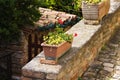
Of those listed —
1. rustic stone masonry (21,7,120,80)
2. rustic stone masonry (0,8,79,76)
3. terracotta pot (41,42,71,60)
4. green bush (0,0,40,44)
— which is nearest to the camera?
rustic stone masonry (21,7,120,80)

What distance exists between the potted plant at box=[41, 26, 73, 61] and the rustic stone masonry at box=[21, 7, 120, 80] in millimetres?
127

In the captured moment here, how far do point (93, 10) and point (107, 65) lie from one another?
1.19 metres

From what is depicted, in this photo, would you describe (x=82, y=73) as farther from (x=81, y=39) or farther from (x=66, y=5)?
(x=66, y=5)

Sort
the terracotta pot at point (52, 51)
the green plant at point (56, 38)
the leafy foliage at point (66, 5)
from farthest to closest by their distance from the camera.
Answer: the leafy foliage at point (66, 5), the green plant at point (56, 38), the terracotta pot at point (52, 51)

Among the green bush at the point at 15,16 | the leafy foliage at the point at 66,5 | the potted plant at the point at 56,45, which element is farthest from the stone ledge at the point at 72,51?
the leafy foliage at the point at 66,5

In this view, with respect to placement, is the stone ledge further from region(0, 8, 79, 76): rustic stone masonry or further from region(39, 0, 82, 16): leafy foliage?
region(39, 0, 82, 16): leafy foliage

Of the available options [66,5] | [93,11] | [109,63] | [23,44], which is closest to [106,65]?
[109,63]

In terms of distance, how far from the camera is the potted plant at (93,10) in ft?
22.4

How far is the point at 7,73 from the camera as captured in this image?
8.72 m

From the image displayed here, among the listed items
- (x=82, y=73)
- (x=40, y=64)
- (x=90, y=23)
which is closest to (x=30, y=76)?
(x=40, y=64)

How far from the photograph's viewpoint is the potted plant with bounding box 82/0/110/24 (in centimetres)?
684

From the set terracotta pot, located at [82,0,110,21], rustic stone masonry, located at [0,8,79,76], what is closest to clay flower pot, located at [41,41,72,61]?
terracotta pot, located at [82,0,110,21]

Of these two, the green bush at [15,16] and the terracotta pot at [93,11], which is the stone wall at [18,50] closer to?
the green bush at [15,16]

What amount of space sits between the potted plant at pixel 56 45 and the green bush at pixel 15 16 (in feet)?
7.48
